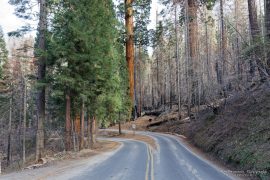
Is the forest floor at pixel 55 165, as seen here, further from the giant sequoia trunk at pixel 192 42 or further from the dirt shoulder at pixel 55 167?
the giant sequoia trunk at pixel 192 42

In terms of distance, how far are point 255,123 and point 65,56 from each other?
37.6 ft

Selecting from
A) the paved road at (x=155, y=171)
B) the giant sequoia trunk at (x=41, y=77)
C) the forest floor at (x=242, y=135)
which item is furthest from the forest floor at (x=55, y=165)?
the forest floor at (x=242, y=135)

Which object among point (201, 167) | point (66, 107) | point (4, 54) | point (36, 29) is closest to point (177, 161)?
point (201, 167)

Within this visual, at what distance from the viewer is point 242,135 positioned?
16.9 meters

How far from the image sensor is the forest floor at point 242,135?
43.4 feet

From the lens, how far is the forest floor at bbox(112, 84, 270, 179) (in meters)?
13.2

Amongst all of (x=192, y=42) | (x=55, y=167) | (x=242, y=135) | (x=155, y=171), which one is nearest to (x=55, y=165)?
(x=55, y=167)

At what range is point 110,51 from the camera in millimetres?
25531

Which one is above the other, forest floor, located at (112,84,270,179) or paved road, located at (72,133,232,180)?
forest floor, located at (112,84,270,179)

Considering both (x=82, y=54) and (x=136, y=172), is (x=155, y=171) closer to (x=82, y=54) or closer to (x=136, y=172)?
(x=136, y=172)

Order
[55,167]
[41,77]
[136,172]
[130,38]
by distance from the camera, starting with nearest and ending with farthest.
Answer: [136,172], [55,167], [41,77], [130,38]

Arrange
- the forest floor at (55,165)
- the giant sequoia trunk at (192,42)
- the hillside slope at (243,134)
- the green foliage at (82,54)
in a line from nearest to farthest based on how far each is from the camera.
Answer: the hillside slope at (243,134) < the forest floor at (55,165) < the green foliage at (82,54) < the giant sequoia trunk at (192,42)

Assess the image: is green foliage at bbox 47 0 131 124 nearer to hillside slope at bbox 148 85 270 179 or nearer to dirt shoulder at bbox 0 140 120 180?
dirt shoulder at bbox 0 140 120 180

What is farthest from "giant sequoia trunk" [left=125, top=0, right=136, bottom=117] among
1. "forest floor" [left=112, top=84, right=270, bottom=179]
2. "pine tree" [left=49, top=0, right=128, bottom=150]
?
"pine tree" [left=49, top=0, right=128, bottom=150]
